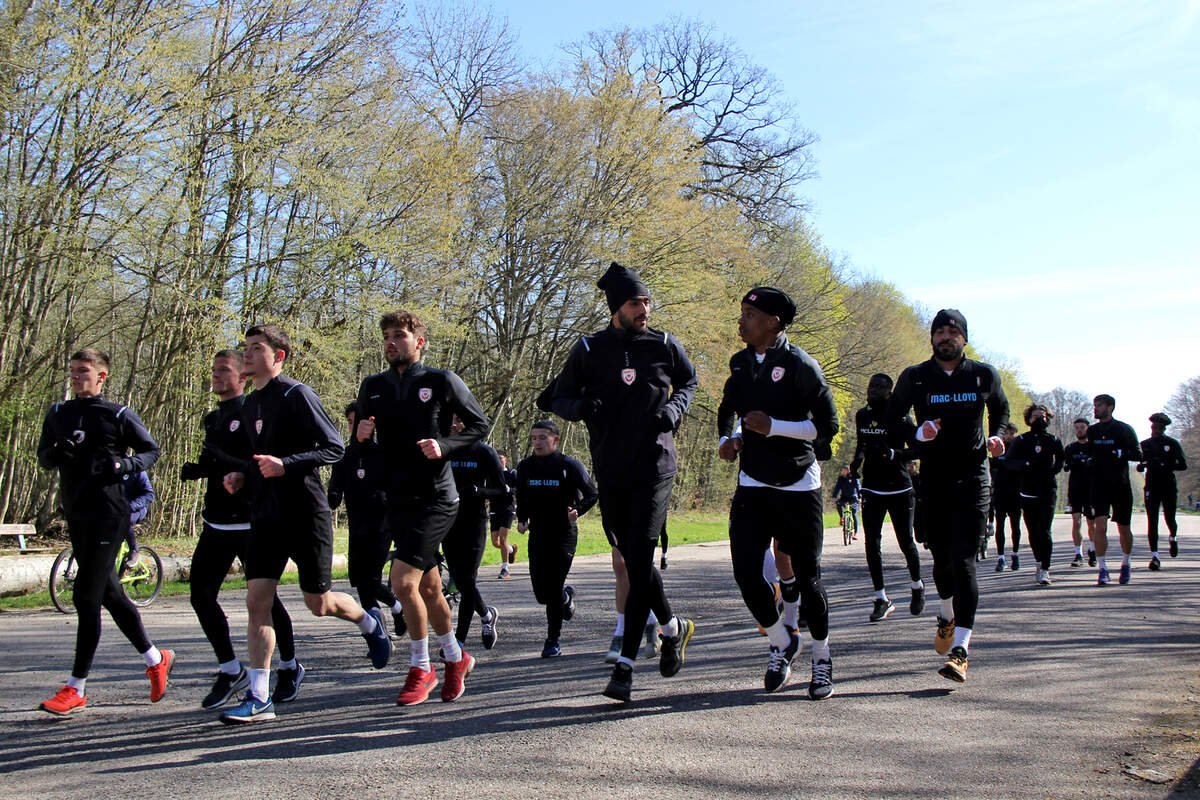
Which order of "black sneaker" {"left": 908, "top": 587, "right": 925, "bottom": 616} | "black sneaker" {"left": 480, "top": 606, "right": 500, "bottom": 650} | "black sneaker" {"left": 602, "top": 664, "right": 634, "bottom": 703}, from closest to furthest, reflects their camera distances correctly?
"black sneaker" {"left": 602, "top": 664, "right": 634, "bottom": 703} < "black sneaker" {"left": 480, "top": 606, "right": 500, "bottom": 650} < "black sneaker" {"left": 908, "top": 587, "right": 925, "bottom": 616}

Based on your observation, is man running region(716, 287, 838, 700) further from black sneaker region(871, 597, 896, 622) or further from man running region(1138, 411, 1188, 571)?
man running region(1138, 411, 1188, 571)

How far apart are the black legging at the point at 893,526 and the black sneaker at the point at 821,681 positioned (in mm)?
3806

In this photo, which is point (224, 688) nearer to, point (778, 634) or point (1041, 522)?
point (778, 634)

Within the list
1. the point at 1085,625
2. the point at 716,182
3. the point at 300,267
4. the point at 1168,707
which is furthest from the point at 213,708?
the point at 716,182

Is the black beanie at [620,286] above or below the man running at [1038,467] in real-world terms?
above

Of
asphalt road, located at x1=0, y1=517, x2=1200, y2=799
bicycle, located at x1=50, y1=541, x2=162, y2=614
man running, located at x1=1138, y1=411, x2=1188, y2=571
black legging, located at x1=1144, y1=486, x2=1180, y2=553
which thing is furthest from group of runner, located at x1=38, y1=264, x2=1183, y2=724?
black legging, located at x1=1144, y1=486, x2=1180, y2=553

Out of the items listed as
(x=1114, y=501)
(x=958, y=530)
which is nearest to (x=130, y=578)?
(x=958, y=530)

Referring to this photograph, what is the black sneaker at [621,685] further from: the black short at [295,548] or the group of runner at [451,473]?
the black short at [295,548]

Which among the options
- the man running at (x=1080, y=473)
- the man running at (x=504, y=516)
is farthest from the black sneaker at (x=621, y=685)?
the man running at (x=1080, y=473)

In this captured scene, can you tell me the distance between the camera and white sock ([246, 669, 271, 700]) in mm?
5195

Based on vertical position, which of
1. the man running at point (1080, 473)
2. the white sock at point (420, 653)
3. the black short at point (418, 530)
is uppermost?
the man running at point (1080, 473)

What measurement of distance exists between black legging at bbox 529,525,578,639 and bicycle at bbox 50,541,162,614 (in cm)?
536

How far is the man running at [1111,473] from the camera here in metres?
12.0

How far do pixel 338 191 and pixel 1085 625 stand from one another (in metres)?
14.1
